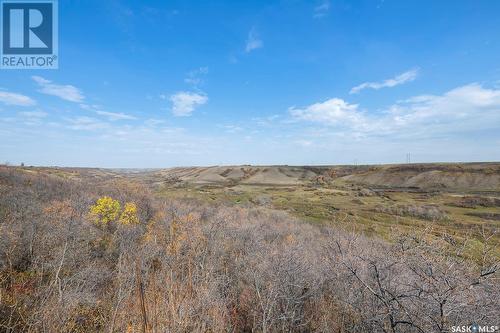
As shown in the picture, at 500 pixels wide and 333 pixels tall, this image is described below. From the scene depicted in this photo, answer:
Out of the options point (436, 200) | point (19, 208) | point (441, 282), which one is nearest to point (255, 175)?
point (436, 200)

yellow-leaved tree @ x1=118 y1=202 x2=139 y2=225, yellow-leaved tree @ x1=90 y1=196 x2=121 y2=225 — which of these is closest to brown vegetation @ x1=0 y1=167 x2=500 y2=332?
yellow-leaved tree @ x1=90 y1=196 x2=121 y2=225

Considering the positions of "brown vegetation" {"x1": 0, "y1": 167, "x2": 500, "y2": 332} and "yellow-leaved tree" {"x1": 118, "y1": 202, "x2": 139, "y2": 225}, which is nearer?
"brown vegetation" {"x1": 0, "y1": 167, "x2": 500, "y2": 332}

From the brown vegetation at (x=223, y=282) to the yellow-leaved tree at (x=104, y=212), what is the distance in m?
0.13

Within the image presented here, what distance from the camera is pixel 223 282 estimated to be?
8984 mm

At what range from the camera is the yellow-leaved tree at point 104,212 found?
2625 centimetres

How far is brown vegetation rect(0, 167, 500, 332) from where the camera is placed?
398 cm

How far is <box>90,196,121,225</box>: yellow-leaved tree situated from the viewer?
26.2 metres

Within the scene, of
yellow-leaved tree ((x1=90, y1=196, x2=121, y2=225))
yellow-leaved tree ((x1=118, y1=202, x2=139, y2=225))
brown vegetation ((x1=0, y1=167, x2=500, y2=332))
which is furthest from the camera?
yellow-leaved tree ((x1=90, y1=196, x2=121, y2=225))

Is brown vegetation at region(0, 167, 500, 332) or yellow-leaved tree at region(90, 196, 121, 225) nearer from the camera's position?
brown vegetation at region(0, 167, 500, 332)

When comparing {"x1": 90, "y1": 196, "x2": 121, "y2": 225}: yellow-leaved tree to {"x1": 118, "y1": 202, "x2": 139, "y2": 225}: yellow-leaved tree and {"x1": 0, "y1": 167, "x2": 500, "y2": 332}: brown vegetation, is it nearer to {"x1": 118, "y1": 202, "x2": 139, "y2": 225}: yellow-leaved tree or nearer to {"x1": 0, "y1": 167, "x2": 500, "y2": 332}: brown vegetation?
{"x1": 0, "y1": 167, "x2": 500, "y2": 332}: brown vegetation

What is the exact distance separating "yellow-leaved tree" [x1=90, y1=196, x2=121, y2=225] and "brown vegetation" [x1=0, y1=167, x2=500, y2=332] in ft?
0.43

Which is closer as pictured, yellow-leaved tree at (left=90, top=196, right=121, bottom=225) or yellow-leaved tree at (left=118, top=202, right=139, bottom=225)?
yellow-leaved tree at (left=118, top=202, right=139, bottom=225)

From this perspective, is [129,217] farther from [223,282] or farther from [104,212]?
[223,282]

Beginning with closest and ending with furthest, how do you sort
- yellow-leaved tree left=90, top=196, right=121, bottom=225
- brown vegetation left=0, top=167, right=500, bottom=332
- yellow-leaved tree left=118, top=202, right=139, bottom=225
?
brown vegetation left=0, top=167, right=500, bottom=332 < yellow-leaved tree left=118, top=202, right=139, bottom=225 < yellow-leaved tree left=90, top=196, right=121, bottom=225
